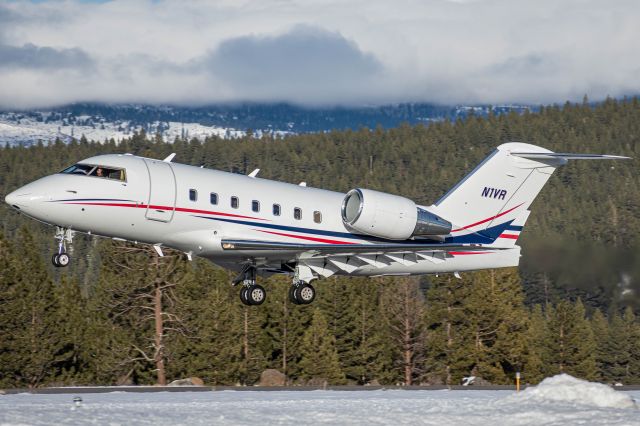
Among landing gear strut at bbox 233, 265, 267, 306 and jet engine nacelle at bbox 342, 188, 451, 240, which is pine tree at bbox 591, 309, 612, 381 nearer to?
jet engine nacelle at bbox 342, 188, 451, 240

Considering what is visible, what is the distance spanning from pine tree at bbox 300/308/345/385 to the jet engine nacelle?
38755mm

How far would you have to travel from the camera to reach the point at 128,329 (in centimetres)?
Answer: 6831

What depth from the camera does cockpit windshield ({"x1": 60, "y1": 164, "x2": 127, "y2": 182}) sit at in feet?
95.8

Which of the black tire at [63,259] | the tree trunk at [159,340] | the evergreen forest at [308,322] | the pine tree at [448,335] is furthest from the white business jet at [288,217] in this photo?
the pine tree at [448,335]

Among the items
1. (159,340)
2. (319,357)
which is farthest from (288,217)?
(319,357)

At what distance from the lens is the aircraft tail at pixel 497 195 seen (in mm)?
34594

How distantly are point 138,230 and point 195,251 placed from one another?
2.01 m

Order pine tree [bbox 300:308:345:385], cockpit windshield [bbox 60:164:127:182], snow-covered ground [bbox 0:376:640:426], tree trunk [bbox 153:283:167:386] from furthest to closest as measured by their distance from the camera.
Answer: pine tree [bbox 300:308:345:385], tree trunk [bbox 153:283:167:386], cockpit windshield [bbox 60:164:127:182], snow-covered ground [bbox 0:376:640:426]

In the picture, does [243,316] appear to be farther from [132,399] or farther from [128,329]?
Answer: [132,399]

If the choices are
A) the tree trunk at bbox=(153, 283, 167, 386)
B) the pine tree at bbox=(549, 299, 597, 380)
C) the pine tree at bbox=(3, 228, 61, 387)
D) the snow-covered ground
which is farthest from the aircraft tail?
the pine tree at bbox=(549, 299, 597, 380)

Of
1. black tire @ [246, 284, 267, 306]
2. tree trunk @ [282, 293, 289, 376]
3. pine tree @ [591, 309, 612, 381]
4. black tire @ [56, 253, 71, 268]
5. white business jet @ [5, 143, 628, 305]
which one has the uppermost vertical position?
white business jet @ [5, 143, 628, 305]

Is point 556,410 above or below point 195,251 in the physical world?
below

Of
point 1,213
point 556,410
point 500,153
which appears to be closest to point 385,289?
point 500,153

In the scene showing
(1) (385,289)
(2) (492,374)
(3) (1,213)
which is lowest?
(2) (492,374)
